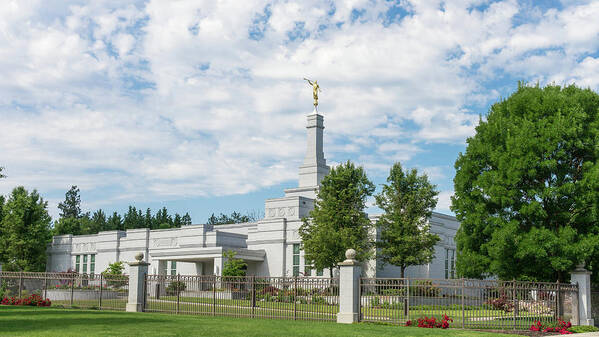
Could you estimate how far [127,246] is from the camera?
60.1 m

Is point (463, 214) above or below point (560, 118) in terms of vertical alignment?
below

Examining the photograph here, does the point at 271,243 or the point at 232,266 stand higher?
the point at 271,243

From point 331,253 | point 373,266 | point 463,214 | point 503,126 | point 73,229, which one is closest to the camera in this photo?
point 503,126

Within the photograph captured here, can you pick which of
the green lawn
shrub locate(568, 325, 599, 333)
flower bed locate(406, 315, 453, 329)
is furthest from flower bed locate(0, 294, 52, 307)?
shrub locate(568, 325, 599, 333)

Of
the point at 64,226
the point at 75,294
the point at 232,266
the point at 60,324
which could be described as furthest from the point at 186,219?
the point at 60,324

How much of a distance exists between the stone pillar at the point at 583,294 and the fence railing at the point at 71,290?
18.9 metres

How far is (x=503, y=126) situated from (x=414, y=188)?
14.1 meters

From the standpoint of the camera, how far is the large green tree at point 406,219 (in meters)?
37.3

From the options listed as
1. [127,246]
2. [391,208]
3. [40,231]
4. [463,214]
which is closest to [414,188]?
[391,208]

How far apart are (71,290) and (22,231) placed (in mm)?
36650

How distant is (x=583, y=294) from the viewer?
22016mm

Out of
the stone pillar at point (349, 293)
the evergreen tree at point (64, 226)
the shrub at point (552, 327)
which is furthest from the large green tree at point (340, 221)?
the evergreen tree at point (64, 226)

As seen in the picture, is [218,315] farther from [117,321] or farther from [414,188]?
[414,188]

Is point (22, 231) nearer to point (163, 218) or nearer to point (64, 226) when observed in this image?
point (64, 226)
